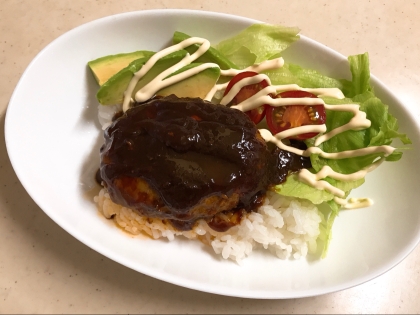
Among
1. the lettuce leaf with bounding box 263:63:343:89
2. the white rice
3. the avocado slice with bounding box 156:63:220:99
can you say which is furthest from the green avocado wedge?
the white rice

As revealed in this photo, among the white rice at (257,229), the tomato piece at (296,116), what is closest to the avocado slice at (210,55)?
the tomato piece at (296,116)

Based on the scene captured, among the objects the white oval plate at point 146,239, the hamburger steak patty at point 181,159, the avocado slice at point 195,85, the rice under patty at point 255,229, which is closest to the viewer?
the hamburger steak patty at point 181,159

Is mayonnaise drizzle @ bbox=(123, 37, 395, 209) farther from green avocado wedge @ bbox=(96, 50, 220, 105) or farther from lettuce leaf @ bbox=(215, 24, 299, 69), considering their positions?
lettuce leaf @ bbox=(215, 24, 299, 69)

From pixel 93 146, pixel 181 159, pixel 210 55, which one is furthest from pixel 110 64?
pixel 181 159

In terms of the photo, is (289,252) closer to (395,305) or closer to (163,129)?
(395,305)

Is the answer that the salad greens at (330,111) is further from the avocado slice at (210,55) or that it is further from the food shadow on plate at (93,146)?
the food shadow on plate at (93,146)

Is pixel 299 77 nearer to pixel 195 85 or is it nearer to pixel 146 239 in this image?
pixel 195 85
